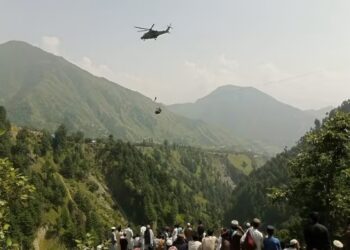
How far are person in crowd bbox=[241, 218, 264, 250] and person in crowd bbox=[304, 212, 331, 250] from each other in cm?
167

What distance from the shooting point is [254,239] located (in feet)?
51.2

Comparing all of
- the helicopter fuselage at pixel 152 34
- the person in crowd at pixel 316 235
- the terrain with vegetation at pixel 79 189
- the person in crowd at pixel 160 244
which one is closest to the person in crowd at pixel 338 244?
the person in crowd at pixel 316 235

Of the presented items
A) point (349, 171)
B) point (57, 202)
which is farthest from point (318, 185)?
point (57, 202)

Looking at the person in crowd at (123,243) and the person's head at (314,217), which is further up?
the person's head at (314,217)

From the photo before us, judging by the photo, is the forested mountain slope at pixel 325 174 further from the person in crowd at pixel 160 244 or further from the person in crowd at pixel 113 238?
the person in crowd at pixel 113 238

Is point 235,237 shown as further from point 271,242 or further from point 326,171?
point 326,171

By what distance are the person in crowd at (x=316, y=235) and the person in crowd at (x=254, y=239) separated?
1670 mm

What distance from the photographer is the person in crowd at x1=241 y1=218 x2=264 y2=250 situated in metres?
15.5

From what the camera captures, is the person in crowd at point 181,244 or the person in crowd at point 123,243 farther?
the person in crowd at point 123,243

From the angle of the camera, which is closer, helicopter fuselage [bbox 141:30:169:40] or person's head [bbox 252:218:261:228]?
person's head [bbox 252:218:261:228]

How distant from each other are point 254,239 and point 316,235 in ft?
7.04

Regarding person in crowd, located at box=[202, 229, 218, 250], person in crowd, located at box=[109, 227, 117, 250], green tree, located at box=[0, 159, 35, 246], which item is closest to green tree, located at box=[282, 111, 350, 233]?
person in crowd, located at box=[109, 227, 117, 250]

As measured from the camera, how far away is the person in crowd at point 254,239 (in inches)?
612

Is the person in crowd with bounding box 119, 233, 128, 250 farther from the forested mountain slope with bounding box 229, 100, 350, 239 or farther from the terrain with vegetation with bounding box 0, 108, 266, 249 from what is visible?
the terrain with vegetation with bounding box 0, 108, 266, 249
